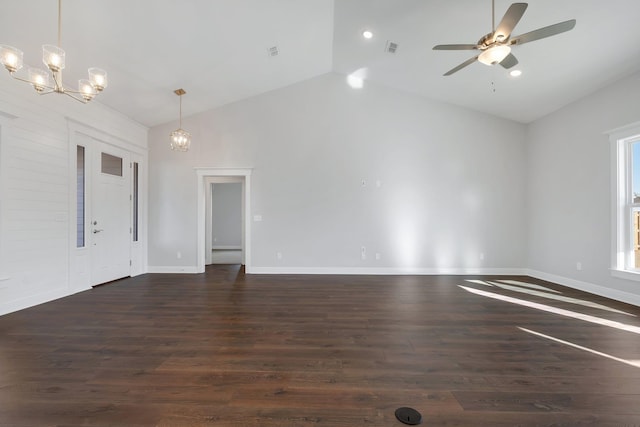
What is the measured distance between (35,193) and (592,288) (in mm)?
8260

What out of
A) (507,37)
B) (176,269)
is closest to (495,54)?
(507,37)

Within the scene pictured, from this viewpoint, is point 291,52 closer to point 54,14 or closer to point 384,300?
point 54,14

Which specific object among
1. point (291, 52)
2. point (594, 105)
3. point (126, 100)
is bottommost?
point (594, 105)

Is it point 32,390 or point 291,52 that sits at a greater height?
point 291,52

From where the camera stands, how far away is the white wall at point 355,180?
18.6 feet

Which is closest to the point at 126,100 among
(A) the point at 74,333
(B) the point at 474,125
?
(A) the point at 74,333

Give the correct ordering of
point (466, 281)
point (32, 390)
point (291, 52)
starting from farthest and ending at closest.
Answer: point (466, 281) → point (291, 52) → point (32, 390)

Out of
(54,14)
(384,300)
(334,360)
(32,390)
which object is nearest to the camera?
(32,390)

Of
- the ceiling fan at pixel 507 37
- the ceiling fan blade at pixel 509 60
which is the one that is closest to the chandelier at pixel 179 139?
the ceiling fan at pixel 507 37

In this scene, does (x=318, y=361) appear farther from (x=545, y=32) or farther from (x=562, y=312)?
(x=545, y=32)

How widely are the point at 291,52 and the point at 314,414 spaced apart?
5139 mm

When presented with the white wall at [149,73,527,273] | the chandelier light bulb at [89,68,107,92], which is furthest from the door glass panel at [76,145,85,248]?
the chandelier light bulb at [89,68,107,92]

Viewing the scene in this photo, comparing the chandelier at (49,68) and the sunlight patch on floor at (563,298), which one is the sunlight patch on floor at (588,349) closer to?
the sunlight patch on floor at (563,298)

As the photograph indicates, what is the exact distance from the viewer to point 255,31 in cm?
404
